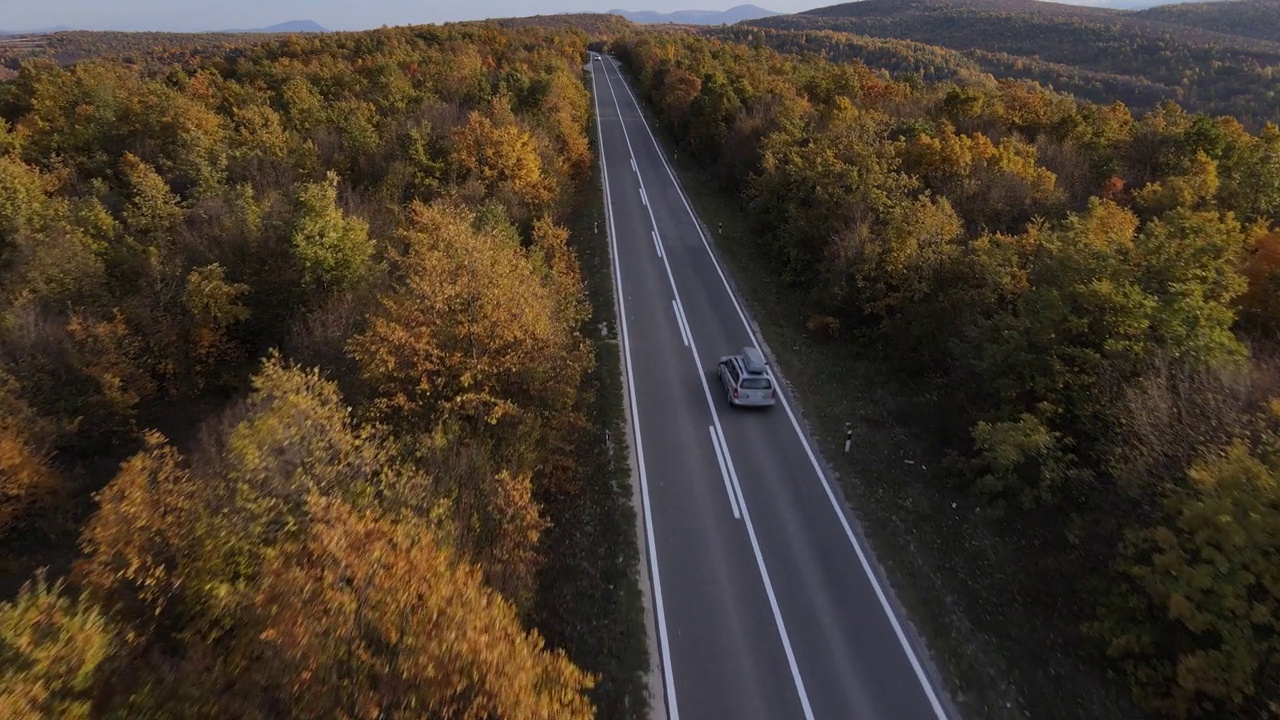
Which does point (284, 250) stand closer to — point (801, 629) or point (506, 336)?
point (506, 336)

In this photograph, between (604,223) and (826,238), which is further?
(604,223)

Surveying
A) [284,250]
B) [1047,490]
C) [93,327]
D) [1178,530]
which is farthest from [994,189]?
[93,327]

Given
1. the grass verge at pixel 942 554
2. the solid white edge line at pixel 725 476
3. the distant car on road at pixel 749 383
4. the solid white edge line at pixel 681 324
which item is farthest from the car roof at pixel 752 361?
the solid white edge line at pixel 681 324

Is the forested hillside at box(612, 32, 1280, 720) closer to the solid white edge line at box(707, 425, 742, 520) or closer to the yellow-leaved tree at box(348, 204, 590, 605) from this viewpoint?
the solid white edge line at box(707, 425, 742, 520)

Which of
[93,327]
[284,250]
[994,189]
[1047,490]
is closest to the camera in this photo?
[1047,490]

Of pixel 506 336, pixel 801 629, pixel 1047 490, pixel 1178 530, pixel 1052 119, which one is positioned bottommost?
pixel 801 629

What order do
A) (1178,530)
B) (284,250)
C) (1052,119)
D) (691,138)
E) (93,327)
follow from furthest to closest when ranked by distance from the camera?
(691,138) → (1052,119) → (284,250) → (93,327) → (1178,530)

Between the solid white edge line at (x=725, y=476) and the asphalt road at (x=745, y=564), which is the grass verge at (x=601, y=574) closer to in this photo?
the asphalt road at (x=745, y=564)
